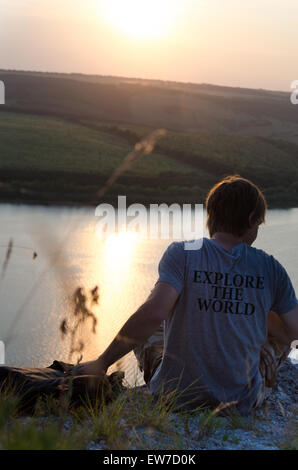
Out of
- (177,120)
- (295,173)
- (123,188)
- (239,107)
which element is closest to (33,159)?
(123,188)

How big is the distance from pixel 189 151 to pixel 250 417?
13.2 metres

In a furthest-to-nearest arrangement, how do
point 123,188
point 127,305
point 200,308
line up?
point 123,188, point 127,305, point 200,308

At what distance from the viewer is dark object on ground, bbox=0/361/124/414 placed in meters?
1.68

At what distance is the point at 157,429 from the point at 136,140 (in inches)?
560

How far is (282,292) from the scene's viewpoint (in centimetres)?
180

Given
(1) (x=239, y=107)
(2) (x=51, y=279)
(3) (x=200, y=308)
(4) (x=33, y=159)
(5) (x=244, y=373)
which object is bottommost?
(5) (x=244, y=373)

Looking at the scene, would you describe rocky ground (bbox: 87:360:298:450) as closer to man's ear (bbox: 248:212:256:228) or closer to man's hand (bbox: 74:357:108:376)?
man's hand (bbox: 74:357:108:376)

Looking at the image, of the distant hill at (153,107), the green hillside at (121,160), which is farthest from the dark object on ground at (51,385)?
the distant hill at (153,107)

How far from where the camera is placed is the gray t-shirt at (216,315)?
5.64 feet

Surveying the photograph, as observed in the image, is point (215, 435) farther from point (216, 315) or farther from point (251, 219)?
point (251, 219)

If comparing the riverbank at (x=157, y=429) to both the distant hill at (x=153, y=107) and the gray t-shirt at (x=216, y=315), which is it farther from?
the distant hill at (x=153, y=107)

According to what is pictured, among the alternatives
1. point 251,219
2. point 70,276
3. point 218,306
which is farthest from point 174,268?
point 70,276
